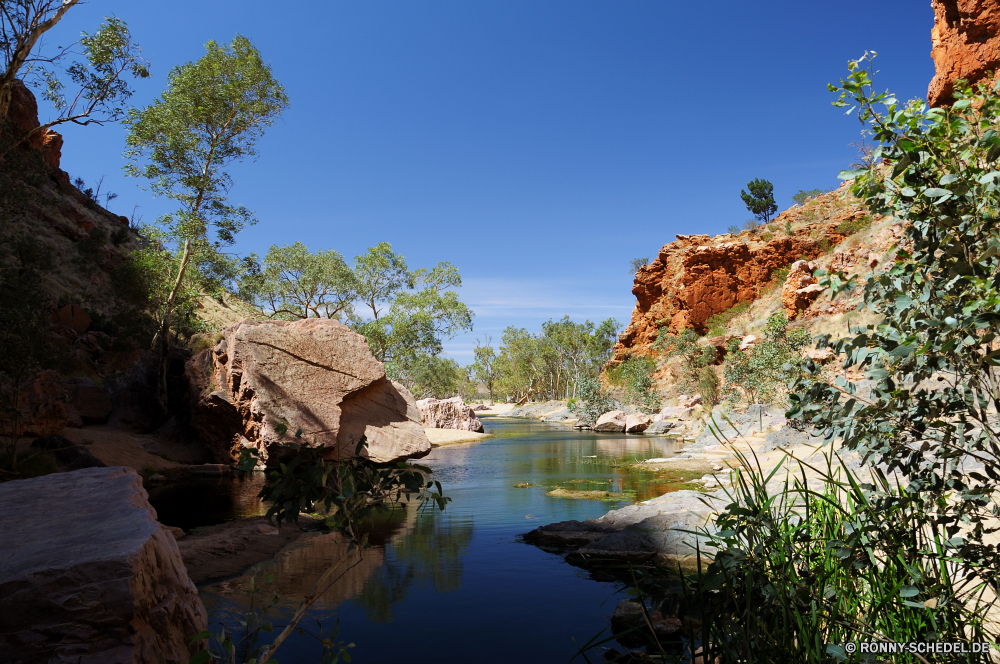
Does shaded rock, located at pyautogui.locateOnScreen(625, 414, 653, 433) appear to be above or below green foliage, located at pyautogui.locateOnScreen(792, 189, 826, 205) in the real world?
below

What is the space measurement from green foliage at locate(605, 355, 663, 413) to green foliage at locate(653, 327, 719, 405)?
227cm

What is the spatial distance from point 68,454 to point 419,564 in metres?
9.17

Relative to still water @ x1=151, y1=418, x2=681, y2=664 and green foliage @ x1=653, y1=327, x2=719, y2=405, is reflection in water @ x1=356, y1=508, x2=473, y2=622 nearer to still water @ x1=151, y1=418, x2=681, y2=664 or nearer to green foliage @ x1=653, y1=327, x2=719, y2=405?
still water @ x1=151, y1=418, x2=681, y2=664

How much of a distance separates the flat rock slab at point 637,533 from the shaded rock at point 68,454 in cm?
953

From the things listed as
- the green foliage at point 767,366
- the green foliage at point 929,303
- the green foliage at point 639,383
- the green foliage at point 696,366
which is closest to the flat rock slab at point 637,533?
the green foliage at point 929,303

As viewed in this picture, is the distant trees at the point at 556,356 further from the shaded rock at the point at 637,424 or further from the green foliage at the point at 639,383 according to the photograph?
the shaded rock at the point at 637,424

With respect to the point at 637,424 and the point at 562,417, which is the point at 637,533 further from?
the point at 562,417

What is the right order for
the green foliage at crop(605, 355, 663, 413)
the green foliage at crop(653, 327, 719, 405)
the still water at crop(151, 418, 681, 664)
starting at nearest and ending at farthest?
1. the still water at crop(151, 418, 681, 664)
2. the green foliage at crop(653, 327, 719, 405)
3. the green foliage at crop(605, 355, 663, 413)

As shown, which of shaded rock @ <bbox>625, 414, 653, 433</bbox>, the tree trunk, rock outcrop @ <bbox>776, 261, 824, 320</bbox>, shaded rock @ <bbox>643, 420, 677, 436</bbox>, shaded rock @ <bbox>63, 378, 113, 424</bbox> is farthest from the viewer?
rock outcrop @ <bbox>776, 261, 824, 320</bbox>

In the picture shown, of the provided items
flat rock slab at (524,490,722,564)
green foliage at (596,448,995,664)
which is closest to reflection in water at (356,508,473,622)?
flat rock slab at (524,490,722,564)

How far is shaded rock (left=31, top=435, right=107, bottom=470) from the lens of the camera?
35.8 ft

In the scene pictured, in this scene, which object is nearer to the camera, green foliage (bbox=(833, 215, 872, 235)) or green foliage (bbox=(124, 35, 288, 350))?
green foliage (bbox=(124, 35, 288, 350))

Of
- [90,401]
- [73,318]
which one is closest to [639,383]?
[90,401]

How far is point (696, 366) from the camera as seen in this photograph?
3975 centimetres
